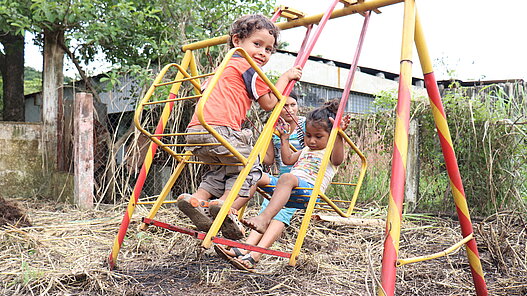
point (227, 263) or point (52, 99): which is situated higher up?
point (52, 99)

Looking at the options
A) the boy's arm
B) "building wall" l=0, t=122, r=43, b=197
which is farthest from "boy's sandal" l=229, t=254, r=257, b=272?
"building wall" l=0, t=122, r=43, b=197

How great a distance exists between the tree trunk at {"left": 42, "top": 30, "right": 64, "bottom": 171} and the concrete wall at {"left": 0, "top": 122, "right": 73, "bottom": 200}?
10cm

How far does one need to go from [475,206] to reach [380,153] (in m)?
1.12

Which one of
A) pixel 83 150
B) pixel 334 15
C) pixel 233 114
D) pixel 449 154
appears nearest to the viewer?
pixel 449 154

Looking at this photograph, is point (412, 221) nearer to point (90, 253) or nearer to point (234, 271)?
point (234, 271)

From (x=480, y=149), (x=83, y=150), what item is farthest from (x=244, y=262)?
(x=83, y=150)

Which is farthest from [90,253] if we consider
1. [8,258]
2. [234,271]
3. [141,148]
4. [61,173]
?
[61,173]

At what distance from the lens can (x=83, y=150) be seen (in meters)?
5.01

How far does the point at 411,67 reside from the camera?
202 centimetres

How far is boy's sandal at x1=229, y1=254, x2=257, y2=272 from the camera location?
2436mm

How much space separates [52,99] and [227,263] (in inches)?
153

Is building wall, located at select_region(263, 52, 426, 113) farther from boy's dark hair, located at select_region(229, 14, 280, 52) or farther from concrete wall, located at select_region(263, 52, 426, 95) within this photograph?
boy's dark hair, located at select_region(229, 14, 280, 52)

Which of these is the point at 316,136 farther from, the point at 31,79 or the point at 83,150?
the point at 31,79

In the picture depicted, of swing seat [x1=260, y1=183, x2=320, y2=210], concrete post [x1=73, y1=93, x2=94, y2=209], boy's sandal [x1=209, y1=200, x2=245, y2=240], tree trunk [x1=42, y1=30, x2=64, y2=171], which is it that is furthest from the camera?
tree trunk [x1=42, y1=30, x2=64, y2=171]
